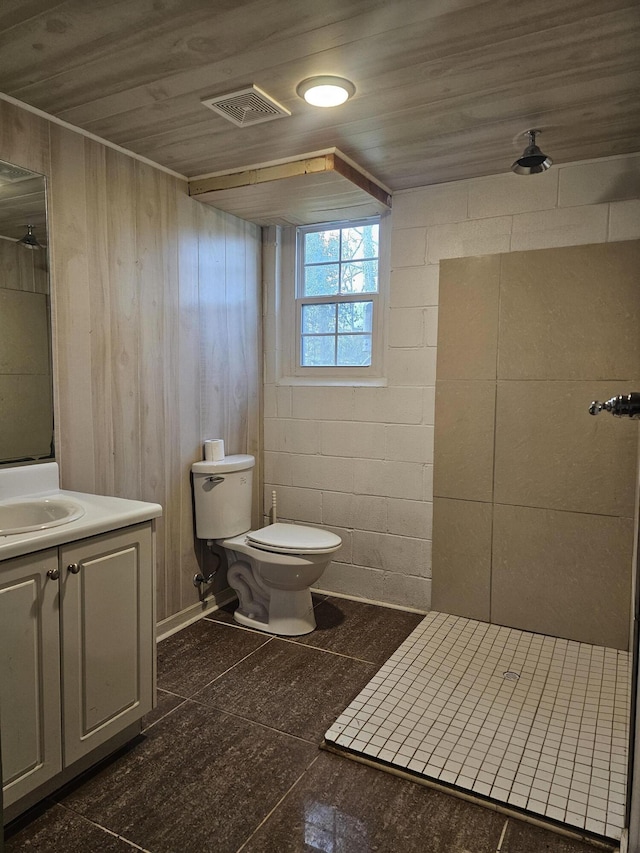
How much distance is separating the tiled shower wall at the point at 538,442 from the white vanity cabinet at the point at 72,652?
1.68m

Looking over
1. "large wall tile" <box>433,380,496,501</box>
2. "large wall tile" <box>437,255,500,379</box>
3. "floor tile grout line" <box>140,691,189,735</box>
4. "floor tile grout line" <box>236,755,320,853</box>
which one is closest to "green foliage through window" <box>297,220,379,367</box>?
"large wall tile" <box>437,255,500,379</box>

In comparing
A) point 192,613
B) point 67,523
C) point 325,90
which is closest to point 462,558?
point 192,613

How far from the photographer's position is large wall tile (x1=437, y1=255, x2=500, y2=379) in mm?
2869

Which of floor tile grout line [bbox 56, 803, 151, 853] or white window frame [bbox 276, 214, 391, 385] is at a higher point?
white window frame [bbox 276, 214, 391, 385]

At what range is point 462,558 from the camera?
3.02m

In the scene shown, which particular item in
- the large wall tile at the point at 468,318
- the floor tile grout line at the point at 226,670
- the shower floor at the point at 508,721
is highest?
the large wall tile at the point at 468,318

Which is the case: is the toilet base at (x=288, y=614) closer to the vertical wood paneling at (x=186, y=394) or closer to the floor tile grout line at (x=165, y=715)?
the vertical wood paneling at (x=186, y=394)

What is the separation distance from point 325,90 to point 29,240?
3.95 ft

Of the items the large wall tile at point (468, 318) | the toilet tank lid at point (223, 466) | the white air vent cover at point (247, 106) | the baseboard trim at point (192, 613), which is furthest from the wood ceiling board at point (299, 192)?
the baseboard trim at point (192, 613)

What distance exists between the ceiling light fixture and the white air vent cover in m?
0.79

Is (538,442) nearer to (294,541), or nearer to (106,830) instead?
(294,541)

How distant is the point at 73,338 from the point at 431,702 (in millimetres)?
2021

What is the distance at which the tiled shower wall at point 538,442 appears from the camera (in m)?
→ 2.63

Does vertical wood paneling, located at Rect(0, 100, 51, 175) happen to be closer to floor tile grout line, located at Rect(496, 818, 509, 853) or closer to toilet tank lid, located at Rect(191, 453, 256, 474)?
toilet tank lid, located at Rect(191, 453, 256, 474)
